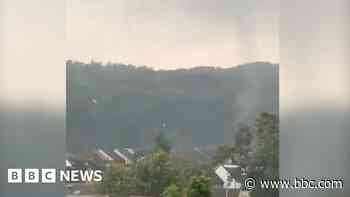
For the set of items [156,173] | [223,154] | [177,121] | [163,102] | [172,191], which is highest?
[163,102]

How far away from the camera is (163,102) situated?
11.6 ft

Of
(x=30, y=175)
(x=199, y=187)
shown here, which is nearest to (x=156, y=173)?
(x=199, y=187)

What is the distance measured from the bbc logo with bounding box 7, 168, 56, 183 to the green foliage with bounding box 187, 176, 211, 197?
786mm

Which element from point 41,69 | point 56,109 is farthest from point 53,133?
point 41,69

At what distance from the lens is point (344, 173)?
12.0ft

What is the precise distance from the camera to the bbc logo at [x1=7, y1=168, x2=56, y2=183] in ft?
11.3

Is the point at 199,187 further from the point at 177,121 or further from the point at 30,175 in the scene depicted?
the point at 30,175

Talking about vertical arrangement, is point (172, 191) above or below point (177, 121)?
below

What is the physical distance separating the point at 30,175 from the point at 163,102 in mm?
857

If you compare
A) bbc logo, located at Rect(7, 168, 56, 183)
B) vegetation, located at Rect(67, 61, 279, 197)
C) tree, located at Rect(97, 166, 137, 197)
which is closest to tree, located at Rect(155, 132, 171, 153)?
vegetation, located at Rect(67, 61, 279, 197)

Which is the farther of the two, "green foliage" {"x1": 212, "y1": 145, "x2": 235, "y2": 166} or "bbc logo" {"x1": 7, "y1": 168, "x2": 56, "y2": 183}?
"green foliage" {"x1": 212, "y1": 145, "x2": 235, "y2": 166}

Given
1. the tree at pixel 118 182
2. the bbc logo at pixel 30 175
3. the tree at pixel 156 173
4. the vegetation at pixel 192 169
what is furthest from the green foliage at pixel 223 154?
the bbc logo at pixel 30 175

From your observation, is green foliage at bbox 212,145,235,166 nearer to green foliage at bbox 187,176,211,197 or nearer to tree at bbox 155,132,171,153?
green foliage at bbox 187,176,211,197

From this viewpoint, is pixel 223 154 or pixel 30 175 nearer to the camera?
Answer: pixel 30 175
